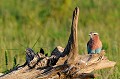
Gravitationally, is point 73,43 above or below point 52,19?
below

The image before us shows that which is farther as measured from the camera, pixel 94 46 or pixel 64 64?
pixel 94 46

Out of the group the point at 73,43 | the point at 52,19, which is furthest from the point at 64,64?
the point at 52,19

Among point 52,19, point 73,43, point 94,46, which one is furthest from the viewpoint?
point 52,19

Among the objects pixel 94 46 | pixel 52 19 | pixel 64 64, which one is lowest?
pixel 64 64

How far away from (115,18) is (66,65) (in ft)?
24.0

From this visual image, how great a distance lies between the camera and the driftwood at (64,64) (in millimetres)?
5188

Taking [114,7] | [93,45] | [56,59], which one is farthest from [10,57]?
[114,7]

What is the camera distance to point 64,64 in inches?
206

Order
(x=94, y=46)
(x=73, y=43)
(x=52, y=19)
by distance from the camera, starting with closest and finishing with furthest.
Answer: (x=73, y=43) → (x=94, y=46) → (x=52, y=19)

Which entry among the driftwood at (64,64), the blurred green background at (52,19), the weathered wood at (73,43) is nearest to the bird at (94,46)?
the driftwood at (64,64)

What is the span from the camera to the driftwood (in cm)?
519

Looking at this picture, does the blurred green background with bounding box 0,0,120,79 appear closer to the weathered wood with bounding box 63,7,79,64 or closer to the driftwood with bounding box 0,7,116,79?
the driftwood with bounding box 0,7,116,79

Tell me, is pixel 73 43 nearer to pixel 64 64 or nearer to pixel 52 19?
pixel 64 64

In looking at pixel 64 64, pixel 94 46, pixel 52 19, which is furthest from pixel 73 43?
pixel 52 19
